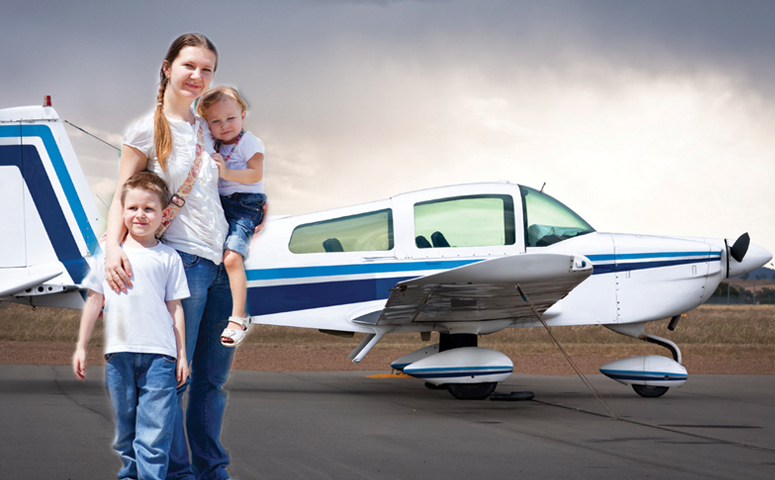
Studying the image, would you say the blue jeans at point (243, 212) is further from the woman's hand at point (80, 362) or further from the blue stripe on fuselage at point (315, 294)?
the blue stripe on fuselage at point (315, 294)

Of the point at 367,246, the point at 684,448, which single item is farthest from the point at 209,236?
the point at 367,246

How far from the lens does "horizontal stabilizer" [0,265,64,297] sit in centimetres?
788

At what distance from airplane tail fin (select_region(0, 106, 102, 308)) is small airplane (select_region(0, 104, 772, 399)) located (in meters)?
0.01

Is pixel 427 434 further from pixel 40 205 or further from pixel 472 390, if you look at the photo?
pixel 40 205

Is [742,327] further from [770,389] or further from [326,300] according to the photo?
[326,300]

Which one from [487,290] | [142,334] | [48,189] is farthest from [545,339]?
[142,334]

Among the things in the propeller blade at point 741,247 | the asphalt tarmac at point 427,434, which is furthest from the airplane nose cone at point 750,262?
Answer: the asphalt tarmac at point 427,434

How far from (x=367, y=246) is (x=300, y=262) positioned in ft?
2.68

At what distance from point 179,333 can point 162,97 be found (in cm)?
99

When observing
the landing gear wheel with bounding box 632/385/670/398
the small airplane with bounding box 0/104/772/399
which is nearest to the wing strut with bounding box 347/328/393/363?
the small airplane with bounding box 0/104/772/399

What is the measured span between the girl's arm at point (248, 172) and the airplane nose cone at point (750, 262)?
7.76 metres

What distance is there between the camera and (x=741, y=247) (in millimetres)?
8570

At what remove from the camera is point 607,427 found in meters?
6.13

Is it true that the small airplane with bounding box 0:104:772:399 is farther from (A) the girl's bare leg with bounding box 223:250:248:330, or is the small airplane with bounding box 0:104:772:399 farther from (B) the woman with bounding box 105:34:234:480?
(A) the girl's bare leg with bounding box 223:250:248:330
